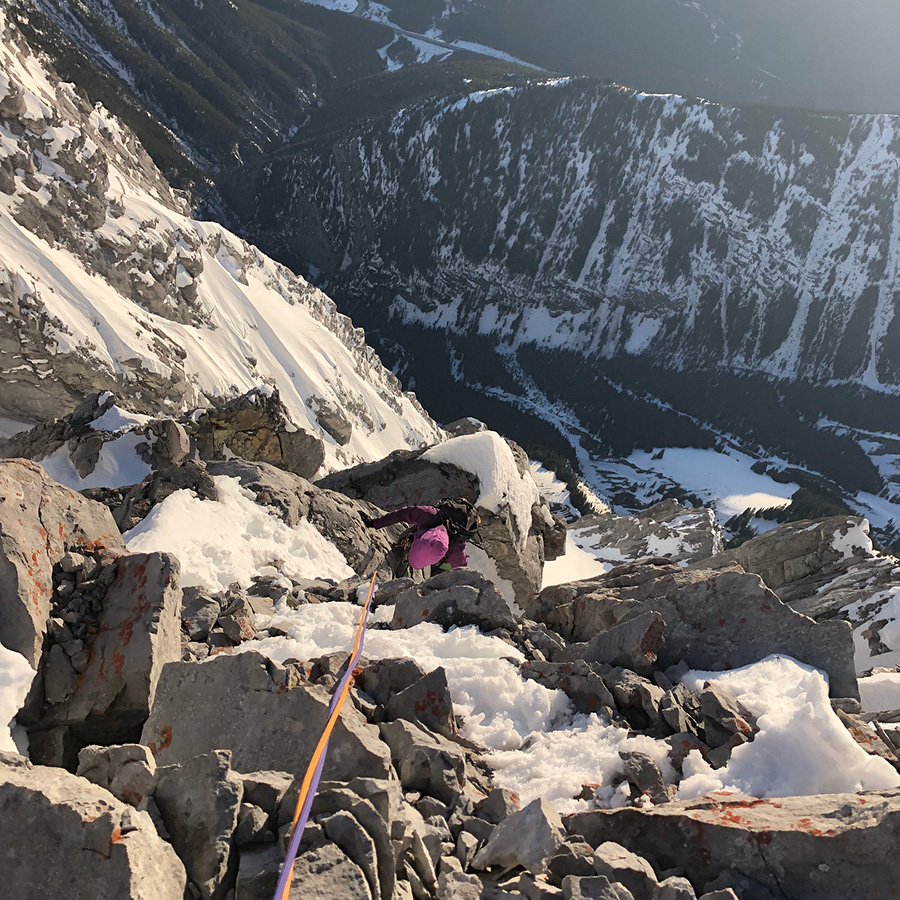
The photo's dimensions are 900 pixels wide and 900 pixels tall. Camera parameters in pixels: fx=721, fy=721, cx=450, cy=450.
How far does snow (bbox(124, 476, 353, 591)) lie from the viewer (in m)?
9.68

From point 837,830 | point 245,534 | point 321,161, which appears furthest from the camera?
point 321,161

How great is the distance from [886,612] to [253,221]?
15529cm

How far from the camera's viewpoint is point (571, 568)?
1233 inches

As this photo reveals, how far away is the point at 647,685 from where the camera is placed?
589cm

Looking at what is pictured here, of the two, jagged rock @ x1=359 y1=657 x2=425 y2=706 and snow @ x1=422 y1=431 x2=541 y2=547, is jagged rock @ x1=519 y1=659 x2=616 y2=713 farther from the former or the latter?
snow @ x1=422 y1=431 x2=541 y2=547

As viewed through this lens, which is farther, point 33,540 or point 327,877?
point 33,540

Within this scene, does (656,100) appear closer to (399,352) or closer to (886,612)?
(399,352)

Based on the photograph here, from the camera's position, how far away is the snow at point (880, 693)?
29.8 feet

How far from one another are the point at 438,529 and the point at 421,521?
50 cm

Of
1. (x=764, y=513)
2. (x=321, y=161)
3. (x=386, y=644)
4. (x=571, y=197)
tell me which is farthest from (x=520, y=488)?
(x=321, y=161)

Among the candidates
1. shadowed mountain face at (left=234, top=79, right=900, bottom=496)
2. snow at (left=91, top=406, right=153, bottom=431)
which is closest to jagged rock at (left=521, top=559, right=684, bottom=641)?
snow at (left=91, top=406, right=153, bottom=431)

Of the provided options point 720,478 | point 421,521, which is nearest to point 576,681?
point 421,521

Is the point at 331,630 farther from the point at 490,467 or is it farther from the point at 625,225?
the point at 625,225

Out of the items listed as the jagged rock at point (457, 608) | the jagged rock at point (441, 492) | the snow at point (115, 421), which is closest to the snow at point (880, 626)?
the jagged rock at point (441, 492)
